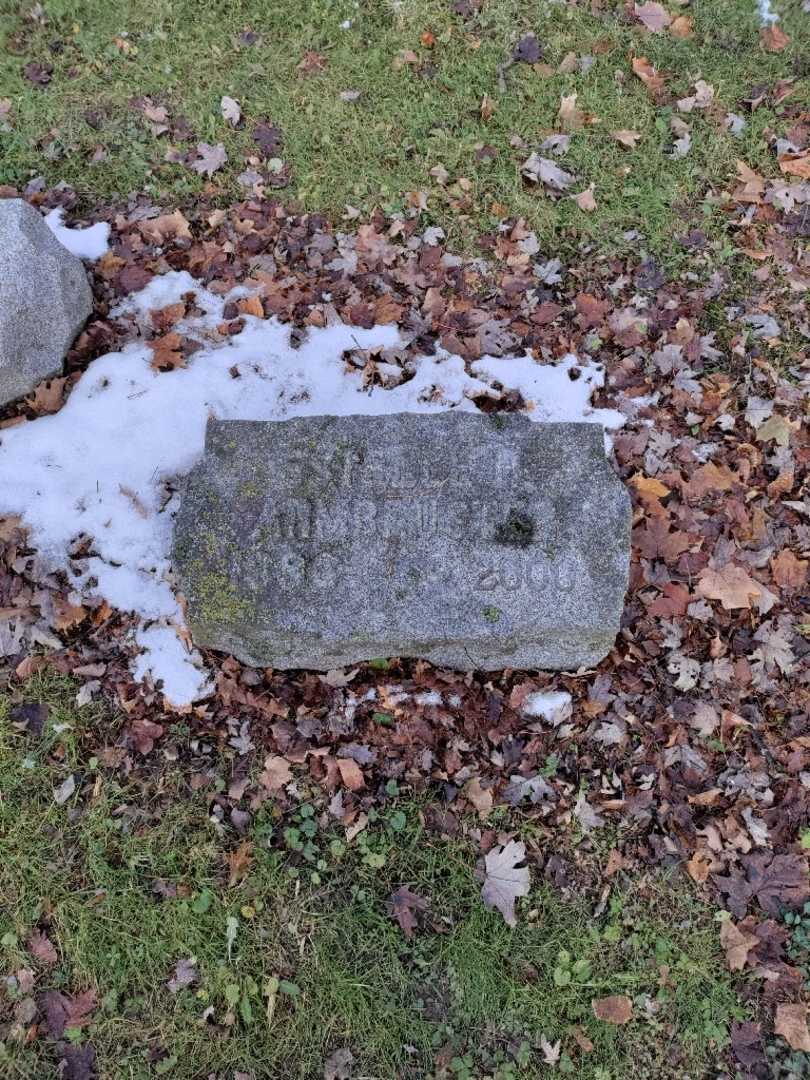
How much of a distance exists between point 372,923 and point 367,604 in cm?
156

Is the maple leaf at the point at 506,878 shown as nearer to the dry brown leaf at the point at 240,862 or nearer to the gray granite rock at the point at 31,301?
the dry brown leaf at the point at 240,862

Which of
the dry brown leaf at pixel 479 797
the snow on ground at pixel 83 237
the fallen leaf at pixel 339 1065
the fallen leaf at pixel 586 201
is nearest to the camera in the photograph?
the fallen leaf at pixel 339 1065

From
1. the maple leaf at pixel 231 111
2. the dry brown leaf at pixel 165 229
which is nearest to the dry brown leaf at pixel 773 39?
the maple leaf at pixel 231 111

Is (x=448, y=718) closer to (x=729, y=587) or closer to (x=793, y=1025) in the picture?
(x=729, y=587)

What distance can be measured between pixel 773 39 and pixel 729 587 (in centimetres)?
473

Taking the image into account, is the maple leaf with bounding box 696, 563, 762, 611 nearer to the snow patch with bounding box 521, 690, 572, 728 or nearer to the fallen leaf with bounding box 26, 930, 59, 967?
the snow patch with bounding box 521, 690, 572, 728

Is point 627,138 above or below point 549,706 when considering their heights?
above

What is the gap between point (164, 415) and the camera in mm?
4637

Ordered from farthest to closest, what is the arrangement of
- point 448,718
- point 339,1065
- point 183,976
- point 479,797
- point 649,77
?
point 649,77, point 448,718, point 479,797, point 183,976, point 339,1065

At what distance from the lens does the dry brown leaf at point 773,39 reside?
6168 mm

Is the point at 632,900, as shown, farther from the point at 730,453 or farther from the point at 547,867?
the point at 730,453

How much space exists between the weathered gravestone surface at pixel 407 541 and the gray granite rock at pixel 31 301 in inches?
56.3

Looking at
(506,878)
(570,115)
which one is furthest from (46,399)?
(570,115)

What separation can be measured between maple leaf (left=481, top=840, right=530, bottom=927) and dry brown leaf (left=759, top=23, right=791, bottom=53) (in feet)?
20.5
